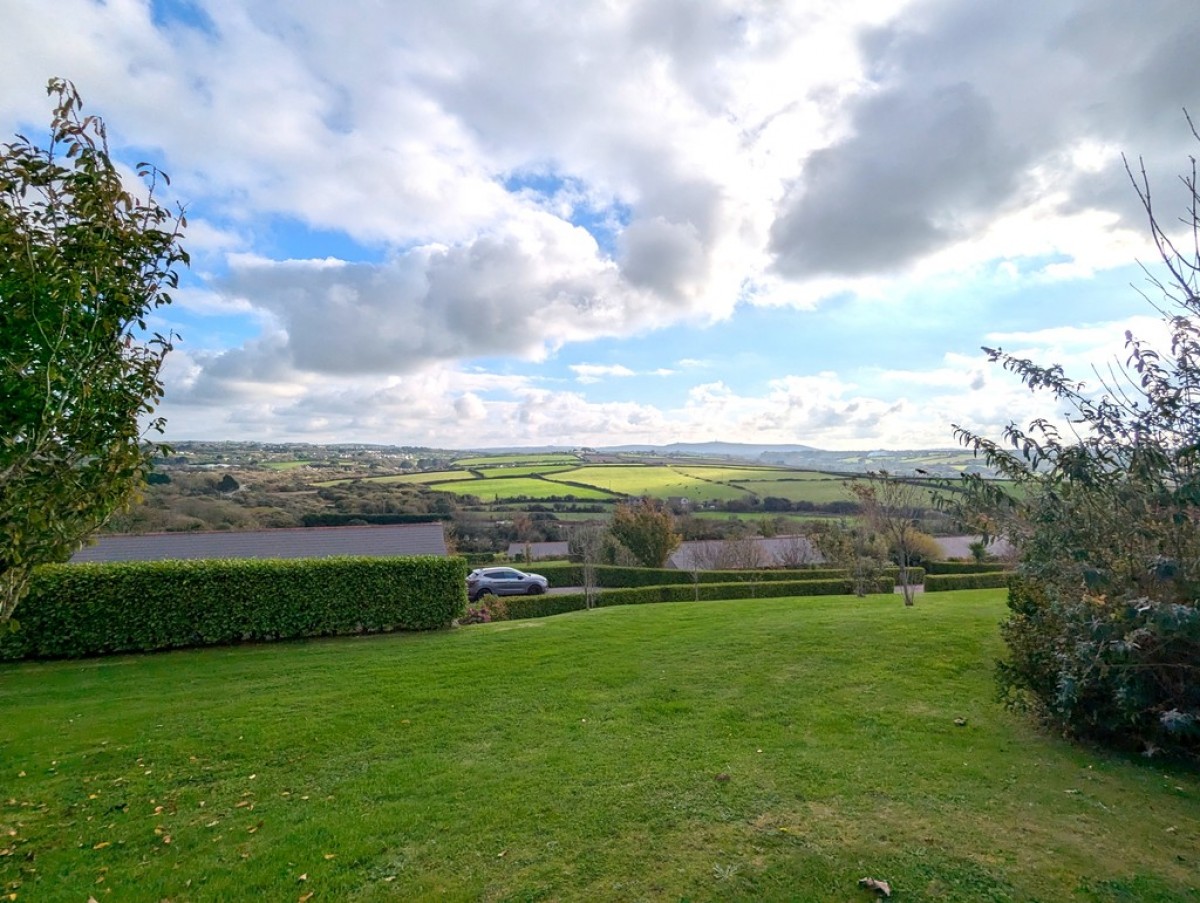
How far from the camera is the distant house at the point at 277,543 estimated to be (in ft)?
77.6

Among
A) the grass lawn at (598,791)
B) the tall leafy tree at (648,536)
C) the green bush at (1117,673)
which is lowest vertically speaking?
the tall leafy tree at (648,536)

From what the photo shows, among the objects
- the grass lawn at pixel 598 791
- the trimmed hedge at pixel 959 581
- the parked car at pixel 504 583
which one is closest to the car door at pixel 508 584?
the parked car at pixel 504 583

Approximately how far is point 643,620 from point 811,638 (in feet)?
15.5

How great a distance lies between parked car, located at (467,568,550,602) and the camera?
2764 cm

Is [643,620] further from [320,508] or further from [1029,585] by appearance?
[320,508]

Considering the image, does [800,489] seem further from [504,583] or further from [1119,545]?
[1119,545]

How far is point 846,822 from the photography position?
13.7 ft

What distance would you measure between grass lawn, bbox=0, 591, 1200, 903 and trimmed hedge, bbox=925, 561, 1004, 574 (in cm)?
2608

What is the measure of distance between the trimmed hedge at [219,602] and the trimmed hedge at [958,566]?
2757 centimetres

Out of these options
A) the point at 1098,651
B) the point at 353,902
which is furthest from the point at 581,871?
the point at 1098,651

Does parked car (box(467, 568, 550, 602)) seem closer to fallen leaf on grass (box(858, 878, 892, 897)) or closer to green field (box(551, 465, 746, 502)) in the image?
green field (box(551, 465, 746, 502))

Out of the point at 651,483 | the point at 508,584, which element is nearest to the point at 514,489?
the point at 651,483

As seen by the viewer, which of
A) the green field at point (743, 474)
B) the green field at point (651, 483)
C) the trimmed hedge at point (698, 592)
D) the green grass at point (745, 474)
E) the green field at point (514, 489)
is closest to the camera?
the trimmed hedge at point (698, 592)

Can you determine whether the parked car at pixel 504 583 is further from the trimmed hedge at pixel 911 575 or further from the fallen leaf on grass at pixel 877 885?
the fallen leaf on grass at pixel 877 885
